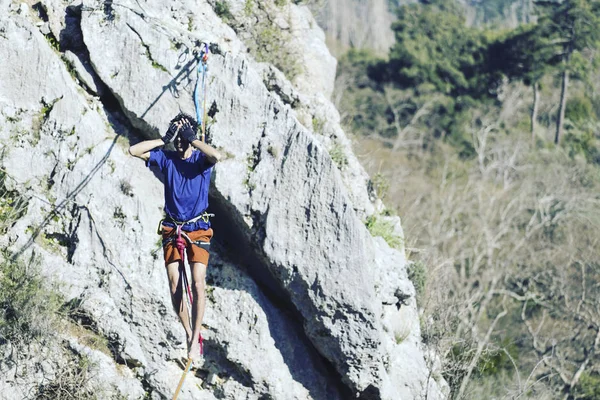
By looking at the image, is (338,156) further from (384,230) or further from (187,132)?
(187,132)

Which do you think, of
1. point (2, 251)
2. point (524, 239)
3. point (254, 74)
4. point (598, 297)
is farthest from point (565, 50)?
point (2, 251)

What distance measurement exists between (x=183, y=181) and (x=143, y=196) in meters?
1.70

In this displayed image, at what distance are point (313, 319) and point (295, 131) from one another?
7.09 ft

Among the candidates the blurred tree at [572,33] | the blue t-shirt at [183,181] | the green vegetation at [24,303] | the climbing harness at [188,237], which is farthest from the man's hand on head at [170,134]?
the blurred tree at [572,33]

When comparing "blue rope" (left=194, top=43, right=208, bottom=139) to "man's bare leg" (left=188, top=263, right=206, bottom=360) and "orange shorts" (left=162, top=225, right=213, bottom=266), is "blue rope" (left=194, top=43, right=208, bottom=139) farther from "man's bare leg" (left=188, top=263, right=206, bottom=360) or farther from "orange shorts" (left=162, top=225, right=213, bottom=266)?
"man's bare leg" (left=188, top=263, right=206, bottom=360)

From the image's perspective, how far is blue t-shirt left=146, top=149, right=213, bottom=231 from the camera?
23.5 feet

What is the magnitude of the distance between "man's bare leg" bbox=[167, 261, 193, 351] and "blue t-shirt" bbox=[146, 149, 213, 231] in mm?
461

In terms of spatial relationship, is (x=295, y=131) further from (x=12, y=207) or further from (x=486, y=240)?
(x=486, y=240)

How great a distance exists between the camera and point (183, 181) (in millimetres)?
7160

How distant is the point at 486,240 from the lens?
2317 centimetres

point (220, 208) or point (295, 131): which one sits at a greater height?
point (295, 131)

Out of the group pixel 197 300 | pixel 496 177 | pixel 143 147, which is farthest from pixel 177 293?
pixel 496 177

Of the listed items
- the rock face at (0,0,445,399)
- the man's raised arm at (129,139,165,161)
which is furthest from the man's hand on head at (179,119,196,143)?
the rock face at (0,0,445,399)

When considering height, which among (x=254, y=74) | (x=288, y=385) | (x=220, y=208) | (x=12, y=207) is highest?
(x=254, y=74)
